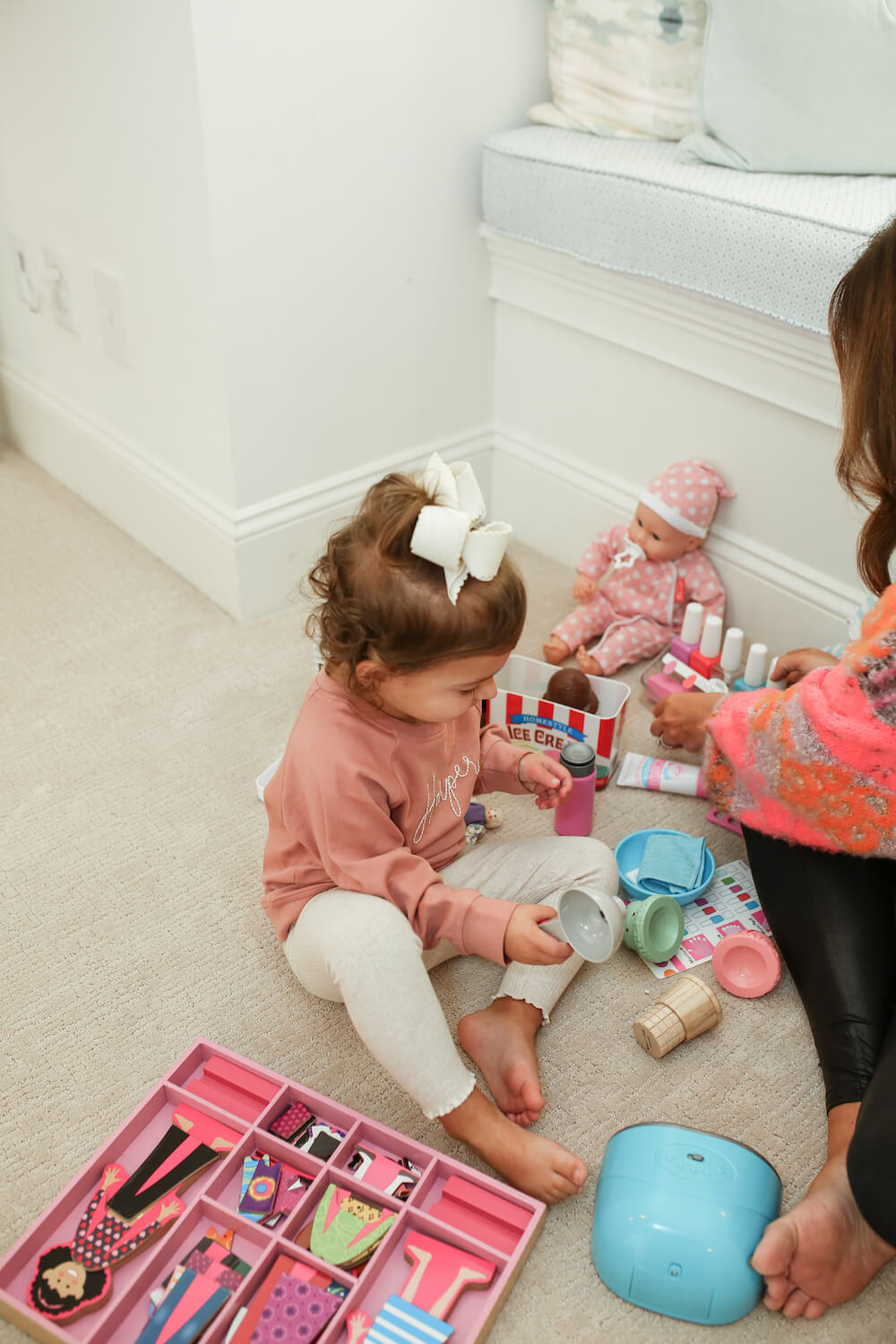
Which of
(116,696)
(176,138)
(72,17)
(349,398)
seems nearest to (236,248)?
(176,138)

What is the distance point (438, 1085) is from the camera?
38.7 inches

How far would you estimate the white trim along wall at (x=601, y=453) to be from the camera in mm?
1508

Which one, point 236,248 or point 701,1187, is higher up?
point 236,248

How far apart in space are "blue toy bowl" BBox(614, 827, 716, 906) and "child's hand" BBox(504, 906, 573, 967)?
0.79ft

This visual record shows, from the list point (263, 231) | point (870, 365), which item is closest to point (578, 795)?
point (870, 365)

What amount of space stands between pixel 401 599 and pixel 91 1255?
Result: 57 cm

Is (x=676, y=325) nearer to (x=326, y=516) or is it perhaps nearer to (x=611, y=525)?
(x=611, y=525)

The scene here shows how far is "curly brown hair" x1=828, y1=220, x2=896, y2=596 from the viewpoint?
38.3 inches

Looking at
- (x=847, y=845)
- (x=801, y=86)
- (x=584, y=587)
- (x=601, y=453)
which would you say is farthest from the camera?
(x=601, y=453)

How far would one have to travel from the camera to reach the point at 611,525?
1781 mm

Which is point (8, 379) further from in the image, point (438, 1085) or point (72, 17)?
point (438, 1085)

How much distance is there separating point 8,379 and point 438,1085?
1.69 m

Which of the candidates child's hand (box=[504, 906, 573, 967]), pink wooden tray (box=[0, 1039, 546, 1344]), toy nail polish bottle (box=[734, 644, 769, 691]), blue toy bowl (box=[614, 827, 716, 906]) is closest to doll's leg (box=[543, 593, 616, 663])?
toy nail polish bottle (box=[734, 644, 769, 691])

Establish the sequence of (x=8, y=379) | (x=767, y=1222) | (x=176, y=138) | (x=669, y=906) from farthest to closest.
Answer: (x=8, y=379) → (x=176, y=138) → (x=669, y=906) → (x=767, y=1222)
